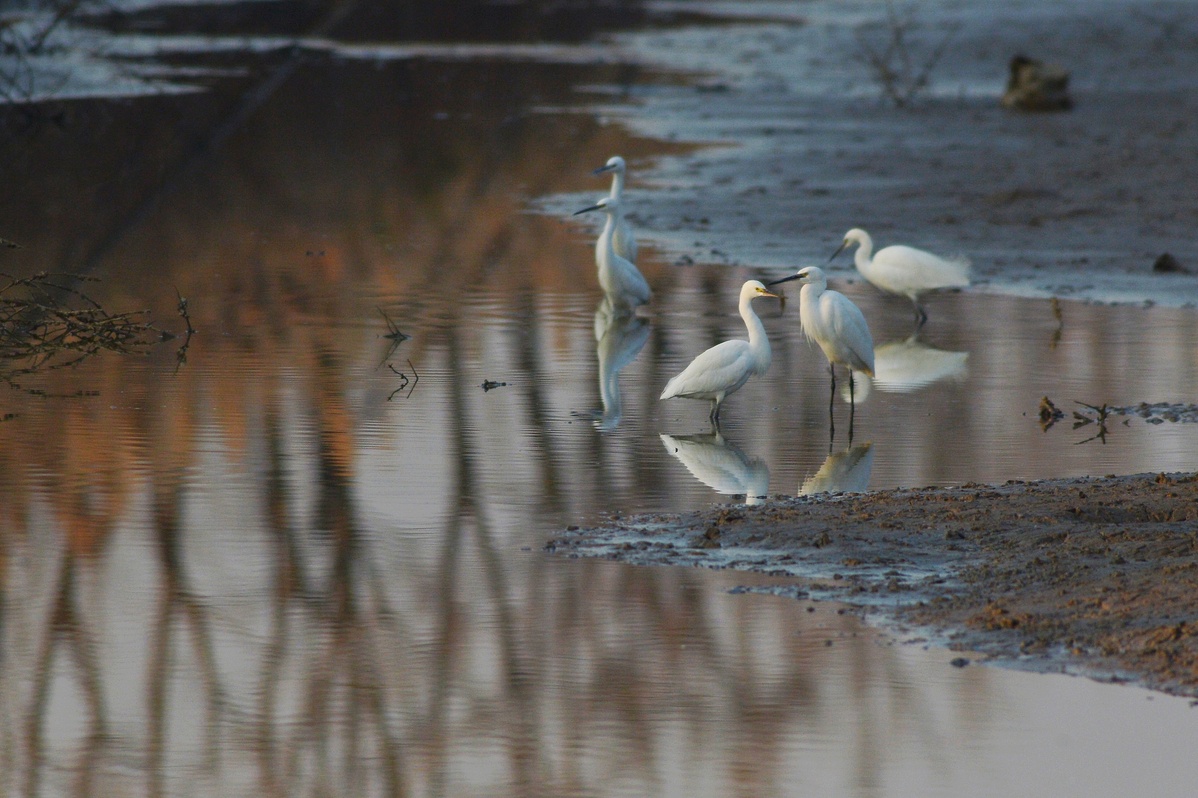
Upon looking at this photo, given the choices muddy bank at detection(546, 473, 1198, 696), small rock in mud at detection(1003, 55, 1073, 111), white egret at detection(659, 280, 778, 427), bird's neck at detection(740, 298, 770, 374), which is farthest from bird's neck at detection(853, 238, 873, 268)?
small rock in mud at detection(1003, 55, 1073, 111)

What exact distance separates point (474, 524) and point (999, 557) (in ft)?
6.33

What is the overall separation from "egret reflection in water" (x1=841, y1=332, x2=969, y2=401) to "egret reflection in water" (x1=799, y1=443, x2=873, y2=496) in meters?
1.44

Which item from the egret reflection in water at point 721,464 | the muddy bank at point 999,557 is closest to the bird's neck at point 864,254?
the egret reflection in water at point 721,464

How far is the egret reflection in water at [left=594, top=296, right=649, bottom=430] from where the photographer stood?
9.20 meters

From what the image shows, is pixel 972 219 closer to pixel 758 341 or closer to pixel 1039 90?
pixel 758 341

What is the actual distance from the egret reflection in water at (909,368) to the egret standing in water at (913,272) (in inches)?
28.5

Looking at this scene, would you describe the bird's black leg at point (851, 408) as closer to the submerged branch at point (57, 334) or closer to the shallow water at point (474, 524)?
the shallow water at point (474, 524)

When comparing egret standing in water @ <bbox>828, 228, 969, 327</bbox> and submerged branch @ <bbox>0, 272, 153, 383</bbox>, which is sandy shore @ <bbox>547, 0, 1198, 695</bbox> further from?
submerged branch @ <bbox>0, 272, 153, 383</bbox>

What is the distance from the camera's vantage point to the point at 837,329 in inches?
365

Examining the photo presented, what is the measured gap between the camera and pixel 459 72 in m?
32.6

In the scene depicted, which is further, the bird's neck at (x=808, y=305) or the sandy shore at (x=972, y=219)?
the bird's neck at (x=808, y=305)

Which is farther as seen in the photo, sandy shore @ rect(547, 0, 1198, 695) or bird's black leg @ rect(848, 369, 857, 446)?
bird's black leg @ rect(848, 369, 857, 446)

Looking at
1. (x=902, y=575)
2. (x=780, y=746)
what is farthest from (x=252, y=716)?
(x=902, y=575)

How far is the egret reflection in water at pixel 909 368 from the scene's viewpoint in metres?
10.0
